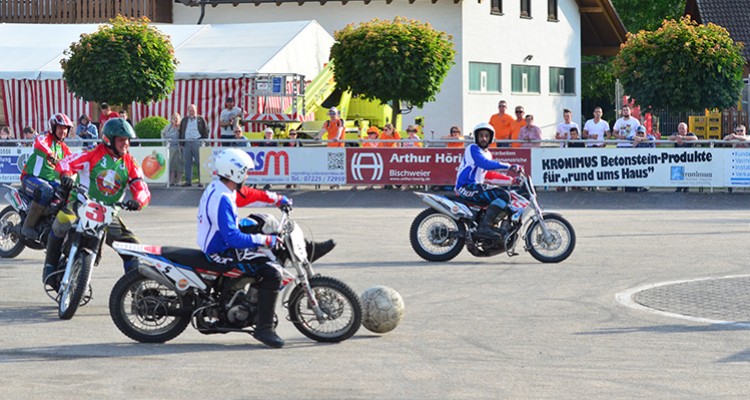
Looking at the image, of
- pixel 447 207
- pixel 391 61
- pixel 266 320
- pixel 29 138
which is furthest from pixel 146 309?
pixel 391 61

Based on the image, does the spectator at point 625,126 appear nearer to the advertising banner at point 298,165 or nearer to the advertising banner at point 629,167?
the advertising banner at point 629,167

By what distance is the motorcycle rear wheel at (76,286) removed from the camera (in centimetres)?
1141

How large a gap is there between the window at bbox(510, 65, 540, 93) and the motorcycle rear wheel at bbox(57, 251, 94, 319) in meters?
35.9

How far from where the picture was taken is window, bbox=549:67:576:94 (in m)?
49.2

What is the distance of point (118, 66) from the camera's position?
32.2 metres

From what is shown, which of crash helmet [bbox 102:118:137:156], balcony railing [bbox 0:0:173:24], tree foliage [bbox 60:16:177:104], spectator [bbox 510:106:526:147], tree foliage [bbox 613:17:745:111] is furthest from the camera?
balcony railing [bbox 0:0:173:24]

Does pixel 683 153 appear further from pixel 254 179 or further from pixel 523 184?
pixel 523 184

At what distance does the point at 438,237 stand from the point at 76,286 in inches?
230

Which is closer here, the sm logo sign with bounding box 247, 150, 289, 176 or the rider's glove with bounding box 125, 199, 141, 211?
the rider's glove with bounding box 125, 199, 141, 211

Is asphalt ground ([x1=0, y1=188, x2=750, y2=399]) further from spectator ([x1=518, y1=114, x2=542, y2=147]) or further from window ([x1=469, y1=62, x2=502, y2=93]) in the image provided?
window ([x1=469, y1=62, x2=502, y2=93])

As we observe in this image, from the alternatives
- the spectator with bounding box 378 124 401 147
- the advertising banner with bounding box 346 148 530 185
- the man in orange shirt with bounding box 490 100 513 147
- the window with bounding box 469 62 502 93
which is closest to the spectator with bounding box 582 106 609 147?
the man in orange shirt with bounding box 490 100 513 147

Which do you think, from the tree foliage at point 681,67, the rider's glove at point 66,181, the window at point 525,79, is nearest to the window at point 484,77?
the window at point 525,79

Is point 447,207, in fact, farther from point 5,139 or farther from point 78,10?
point 78,10

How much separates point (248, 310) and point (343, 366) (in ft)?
3.57
